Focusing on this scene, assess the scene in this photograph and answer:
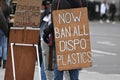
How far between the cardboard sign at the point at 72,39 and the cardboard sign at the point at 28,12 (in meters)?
0.33

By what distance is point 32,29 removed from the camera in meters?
8.70

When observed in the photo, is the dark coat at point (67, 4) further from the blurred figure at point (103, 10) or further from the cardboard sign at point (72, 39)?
the blurred figure at point (103, 10)

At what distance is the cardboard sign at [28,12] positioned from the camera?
28.9ft

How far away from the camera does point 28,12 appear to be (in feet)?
28.9

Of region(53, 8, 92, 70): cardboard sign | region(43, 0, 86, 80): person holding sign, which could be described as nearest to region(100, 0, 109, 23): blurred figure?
region(43, 0, 86, 80): person holding sign

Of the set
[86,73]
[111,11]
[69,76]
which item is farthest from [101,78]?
[111,11]

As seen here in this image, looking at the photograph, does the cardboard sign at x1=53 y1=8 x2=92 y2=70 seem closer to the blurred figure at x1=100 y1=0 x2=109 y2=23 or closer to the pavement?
the pavement

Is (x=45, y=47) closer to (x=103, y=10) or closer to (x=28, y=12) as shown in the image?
(x=28, y=12)

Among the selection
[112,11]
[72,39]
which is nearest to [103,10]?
[112,11]

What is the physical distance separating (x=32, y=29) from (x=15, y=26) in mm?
268

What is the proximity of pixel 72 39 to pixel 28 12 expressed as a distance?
78 cm

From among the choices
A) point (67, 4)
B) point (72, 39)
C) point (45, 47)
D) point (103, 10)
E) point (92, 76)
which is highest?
point (67, 4)

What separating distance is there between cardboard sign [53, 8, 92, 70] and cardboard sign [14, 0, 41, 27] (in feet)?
1.08

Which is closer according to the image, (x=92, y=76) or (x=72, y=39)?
(x=72, y=39)
